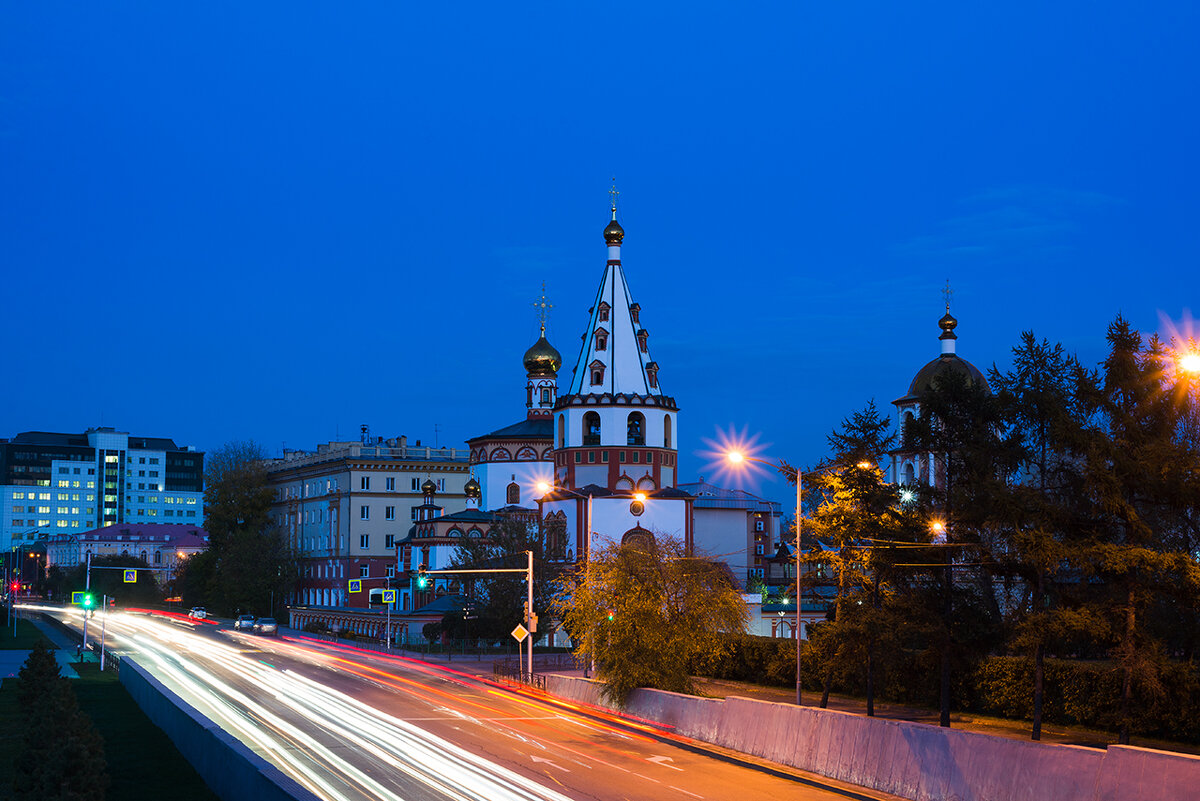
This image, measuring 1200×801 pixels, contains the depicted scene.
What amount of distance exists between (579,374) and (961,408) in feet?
154

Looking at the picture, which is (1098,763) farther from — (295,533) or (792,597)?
(295,533)

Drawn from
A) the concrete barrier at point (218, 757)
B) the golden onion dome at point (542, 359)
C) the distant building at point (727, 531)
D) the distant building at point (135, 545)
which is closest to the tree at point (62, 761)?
the concrete barrier at point (218, 757)

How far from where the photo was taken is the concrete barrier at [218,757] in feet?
56.0

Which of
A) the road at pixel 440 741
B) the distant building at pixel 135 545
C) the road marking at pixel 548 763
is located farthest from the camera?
the distant building at pixel 135 545

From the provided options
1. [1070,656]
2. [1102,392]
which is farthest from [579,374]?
[1102,392]

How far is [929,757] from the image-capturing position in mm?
23734

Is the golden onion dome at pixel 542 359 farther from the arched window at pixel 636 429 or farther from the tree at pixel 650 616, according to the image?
the tree at pixel 650 616

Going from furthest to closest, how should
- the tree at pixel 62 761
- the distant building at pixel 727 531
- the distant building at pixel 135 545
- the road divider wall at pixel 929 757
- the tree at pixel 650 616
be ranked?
the distant building at pixel 135 545 → the distant building at pixel 727 531 → the tree at pixel 650 616 → the tree at pixel 62 761 → the road divider wall at pixel 929 757

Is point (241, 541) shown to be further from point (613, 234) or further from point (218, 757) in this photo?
point (218, 757)

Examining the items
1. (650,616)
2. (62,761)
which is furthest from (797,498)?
(62,761)

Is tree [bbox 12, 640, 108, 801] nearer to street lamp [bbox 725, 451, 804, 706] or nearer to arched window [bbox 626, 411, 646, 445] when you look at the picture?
street lamp [bbox 725, 451, 804, 706]

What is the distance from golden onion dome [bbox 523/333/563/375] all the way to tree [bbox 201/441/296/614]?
27.5 meters

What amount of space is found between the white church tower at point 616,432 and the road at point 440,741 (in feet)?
74.0

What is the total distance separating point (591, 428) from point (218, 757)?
59.1 m
